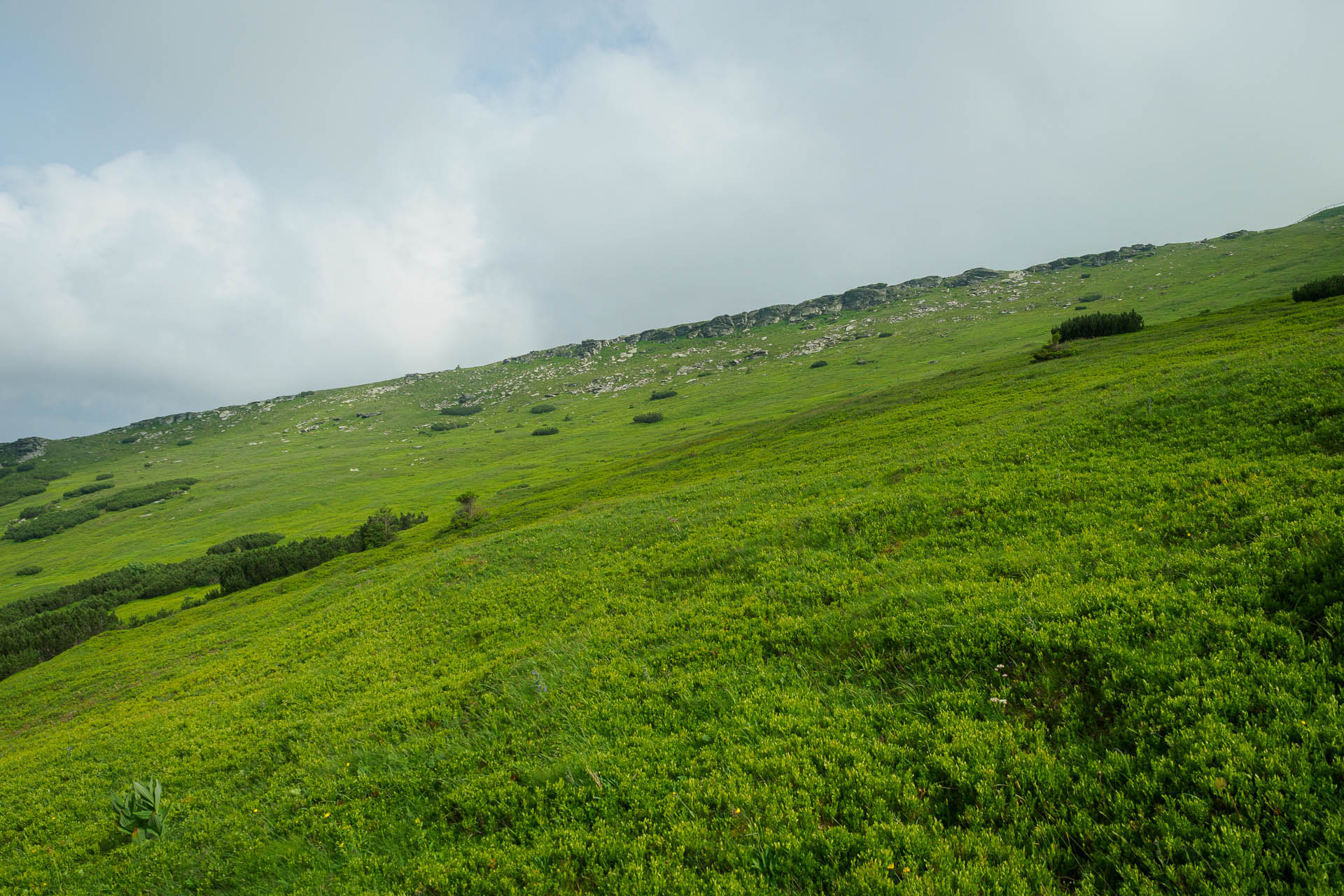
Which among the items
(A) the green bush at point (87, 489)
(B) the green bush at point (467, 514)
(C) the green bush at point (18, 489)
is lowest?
(B) the green bush at point (467, 514)

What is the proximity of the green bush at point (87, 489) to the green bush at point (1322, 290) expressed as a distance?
268 m

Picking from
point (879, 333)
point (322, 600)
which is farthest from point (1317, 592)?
point (879, 333)

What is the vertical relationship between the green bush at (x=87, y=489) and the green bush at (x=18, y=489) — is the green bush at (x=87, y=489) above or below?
below

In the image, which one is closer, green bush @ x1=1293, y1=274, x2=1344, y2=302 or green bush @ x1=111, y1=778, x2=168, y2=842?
green bush @ x1=111, y1=778, x2=168, y2=842

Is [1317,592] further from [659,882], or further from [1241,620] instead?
[659,882]

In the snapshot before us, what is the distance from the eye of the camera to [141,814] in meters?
11.4

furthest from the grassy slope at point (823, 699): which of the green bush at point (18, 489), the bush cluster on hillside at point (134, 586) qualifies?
the green bush at point (18, 489)

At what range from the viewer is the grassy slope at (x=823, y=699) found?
6.08 metres

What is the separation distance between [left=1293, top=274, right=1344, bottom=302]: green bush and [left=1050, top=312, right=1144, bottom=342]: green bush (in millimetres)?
11895

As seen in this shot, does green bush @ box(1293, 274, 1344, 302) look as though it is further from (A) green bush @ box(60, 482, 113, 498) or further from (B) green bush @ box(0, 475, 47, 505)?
(B) green bush @ box(0, 475, 47, 505)

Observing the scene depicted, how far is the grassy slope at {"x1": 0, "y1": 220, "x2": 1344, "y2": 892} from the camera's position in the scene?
6.08 m

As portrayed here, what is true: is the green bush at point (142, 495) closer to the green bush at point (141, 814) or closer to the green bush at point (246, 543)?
the green bush at point (246, 543)

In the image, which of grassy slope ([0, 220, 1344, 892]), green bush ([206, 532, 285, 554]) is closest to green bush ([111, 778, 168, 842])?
grassy slope ([0, 220, 1344, 892])

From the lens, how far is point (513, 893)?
6.70 meters
